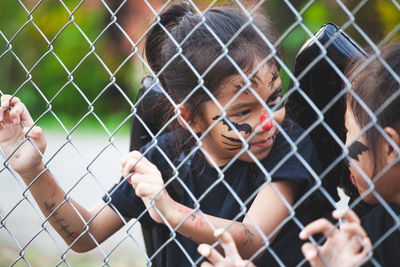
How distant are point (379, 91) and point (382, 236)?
488mm

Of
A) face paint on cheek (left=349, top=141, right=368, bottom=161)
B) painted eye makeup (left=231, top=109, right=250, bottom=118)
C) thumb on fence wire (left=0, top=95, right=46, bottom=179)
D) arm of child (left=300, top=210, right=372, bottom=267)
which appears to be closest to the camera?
arm of child (left=300, top=210, right=372, bottom=267)

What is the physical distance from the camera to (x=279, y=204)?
1.84 metres

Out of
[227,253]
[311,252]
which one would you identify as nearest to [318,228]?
[311,252]

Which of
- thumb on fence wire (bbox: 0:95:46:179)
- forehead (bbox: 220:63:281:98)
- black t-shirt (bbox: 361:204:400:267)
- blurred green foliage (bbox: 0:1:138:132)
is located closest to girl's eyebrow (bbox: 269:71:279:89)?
forehead (bbox: 220:63:281:98)

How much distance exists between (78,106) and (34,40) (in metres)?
1.19

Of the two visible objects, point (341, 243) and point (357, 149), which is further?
point (357, 149)

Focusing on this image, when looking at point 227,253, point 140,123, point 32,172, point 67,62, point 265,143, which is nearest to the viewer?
point 227,253

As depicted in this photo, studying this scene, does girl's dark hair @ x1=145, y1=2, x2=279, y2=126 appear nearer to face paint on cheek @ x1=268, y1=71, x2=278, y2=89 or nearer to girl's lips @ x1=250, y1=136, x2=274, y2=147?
face paint on cheek @ x1=268, y1=71, x2=278, y2=89

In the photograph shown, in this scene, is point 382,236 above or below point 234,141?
below

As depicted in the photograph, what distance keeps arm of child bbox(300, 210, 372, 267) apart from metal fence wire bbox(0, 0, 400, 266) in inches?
1.9

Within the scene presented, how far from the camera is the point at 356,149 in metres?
1.68

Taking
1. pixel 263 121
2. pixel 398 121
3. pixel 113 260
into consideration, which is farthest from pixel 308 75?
pixel 113 260

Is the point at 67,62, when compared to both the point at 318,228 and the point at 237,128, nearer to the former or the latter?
the point at 237,128

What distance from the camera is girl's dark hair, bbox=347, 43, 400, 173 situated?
1603 mm
